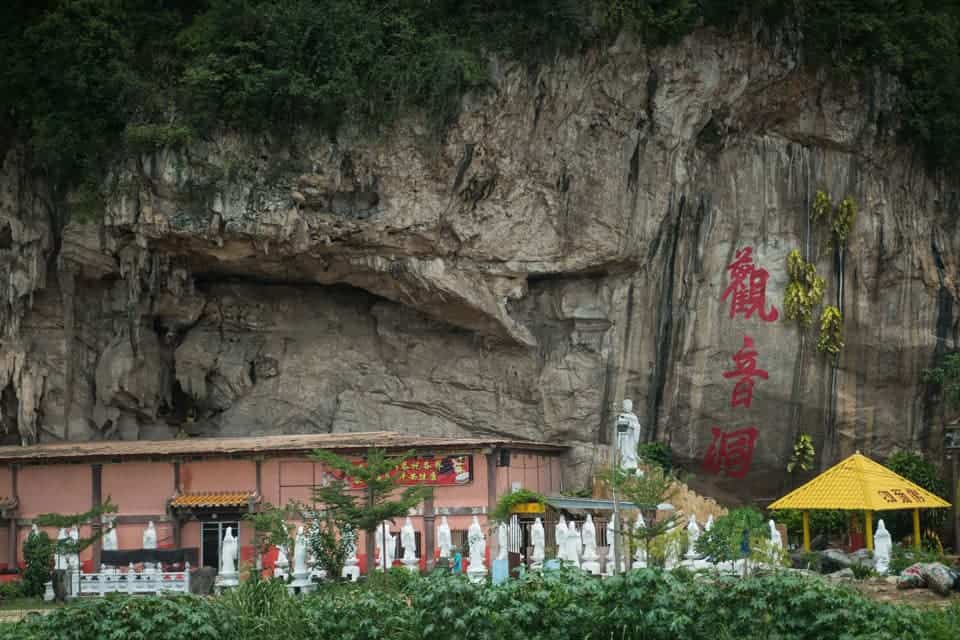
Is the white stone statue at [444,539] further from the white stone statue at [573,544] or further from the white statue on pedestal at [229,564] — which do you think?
the white statue on pedestal at [229,564]

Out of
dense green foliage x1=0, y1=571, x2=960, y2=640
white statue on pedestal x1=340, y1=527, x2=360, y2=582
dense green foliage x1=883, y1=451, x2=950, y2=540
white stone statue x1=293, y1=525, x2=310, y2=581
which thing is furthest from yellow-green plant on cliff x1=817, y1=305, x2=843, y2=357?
dense green foliage x1=0, y1=571, x2=960, y2=640

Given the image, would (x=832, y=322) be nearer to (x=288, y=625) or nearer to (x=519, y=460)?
(x=519, y=460)

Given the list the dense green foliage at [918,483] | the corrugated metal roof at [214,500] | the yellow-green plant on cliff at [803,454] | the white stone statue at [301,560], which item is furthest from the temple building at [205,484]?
the dense green foliage at [918,483]

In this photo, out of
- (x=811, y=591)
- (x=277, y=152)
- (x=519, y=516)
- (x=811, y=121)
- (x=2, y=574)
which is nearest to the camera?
(x=811, y=591)

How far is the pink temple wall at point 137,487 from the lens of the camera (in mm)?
24766

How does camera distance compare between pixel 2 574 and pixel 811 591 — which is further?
pixel 2 574

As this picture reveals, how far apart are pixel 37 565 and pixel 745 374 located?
1495cm

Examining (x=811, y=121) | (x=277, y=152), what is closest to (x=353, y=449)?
(x=277, y=152)

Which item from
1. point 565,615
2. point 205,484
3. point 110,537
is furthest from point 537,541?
point 110,537

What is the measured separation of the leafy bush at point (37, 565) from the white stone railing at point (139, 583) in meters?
1.59

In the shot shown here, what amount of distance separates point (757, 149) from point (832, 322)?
408 centimetres

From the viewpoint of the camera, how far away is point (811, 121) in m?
Result: 28.2

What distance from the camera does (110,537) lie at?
23875 millimetres

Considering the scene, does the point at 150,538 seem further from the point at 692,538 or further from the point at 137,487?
the point at 692,538
